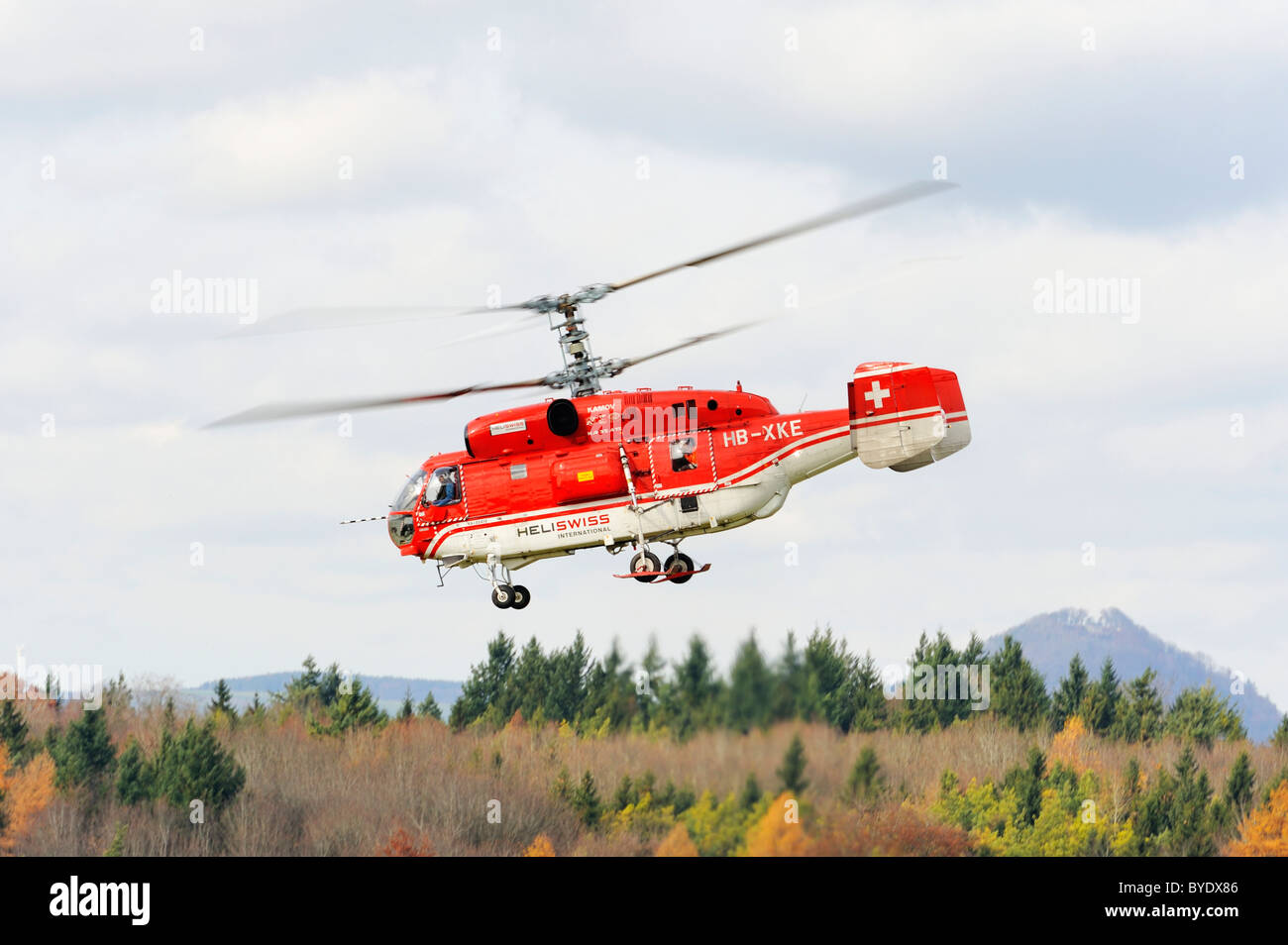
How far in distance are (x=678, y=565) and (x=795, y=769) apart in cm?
1228

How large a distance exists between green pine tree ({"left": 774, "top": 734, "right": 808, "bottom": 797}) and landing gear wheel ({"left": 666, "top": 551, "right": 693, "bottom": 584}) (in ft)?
39.5

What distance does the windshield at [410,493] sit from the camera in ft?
130

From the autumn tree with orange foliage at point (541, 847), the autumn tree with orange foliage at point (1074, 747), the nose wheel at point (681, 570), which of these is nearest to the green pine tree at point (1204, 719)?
the autumn tree with orange foliage at point (1074, 747)

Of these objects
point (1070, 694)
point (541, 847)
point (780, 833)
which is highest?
point (780, 833)

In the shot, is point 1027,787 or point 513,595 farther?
point 1027,787

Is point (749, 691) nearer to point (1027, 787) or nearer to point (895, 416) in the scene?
point (895, 416)

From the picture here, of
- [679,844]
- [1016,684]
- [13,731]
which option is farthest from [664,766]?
[1016,684]

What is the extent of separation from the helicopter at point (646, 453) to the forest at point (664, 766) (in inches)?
109

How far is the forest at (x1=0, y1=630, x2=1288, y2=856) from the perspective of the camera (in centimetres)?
2625

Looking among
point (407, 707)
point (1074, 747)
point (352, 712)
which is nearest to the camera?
point (352, 712)

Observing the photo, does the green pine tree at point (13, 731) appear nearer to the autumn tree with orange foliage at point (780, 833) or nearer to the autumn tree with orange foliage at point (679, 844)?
the autumn tree with orange foliage at point (679, 844)

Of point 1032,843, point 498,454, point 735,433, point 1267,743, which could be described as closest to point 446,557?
point 498,454

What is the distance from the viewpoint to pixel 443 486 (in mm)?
39312

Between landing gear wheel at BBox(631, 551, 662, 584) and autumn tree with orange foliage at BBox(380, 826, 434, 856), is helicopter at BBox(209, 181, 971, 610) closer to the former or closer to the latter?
landing gear wheel at BBox(631, 551, 662, 584)
